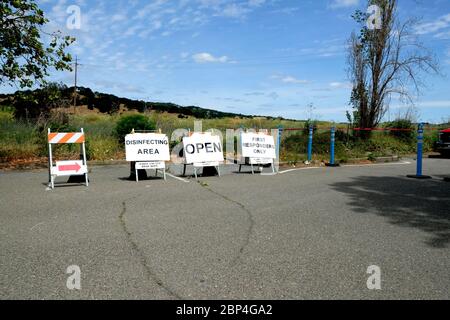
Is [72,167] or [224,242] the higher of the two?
[72,167]

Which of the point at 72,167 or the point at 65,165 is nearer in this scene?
the point at 65,165

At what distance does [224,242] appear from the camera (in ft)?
16.7

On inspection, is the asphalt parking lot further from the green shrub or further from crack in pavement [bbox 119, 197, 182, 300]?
the green shrub

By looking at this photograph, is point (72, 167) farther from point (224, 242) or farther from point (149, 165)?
point (224, 242)

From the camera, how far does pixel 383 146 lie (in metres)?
20.9

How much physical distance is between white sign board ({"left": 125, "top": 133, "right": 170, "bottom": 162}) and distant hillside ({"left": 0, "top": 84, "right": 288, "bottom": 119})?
13.6ft

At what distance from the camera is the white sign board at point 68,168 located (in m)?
9.62

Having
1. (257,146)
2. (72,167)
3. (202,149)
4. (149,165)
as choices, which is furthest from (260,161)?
(72,167)

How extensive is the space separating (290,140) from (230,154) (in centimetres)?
391

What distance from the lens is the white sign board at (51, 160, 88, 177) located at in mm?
9617

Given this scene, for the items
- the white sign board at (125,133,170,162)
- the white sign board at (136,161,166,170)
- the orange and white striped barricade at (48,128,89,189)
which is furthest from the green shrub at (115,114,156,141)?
the orange and white striped barricade at (48,128,89,189)

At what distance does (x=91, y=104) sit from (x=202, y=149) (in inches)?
1586
